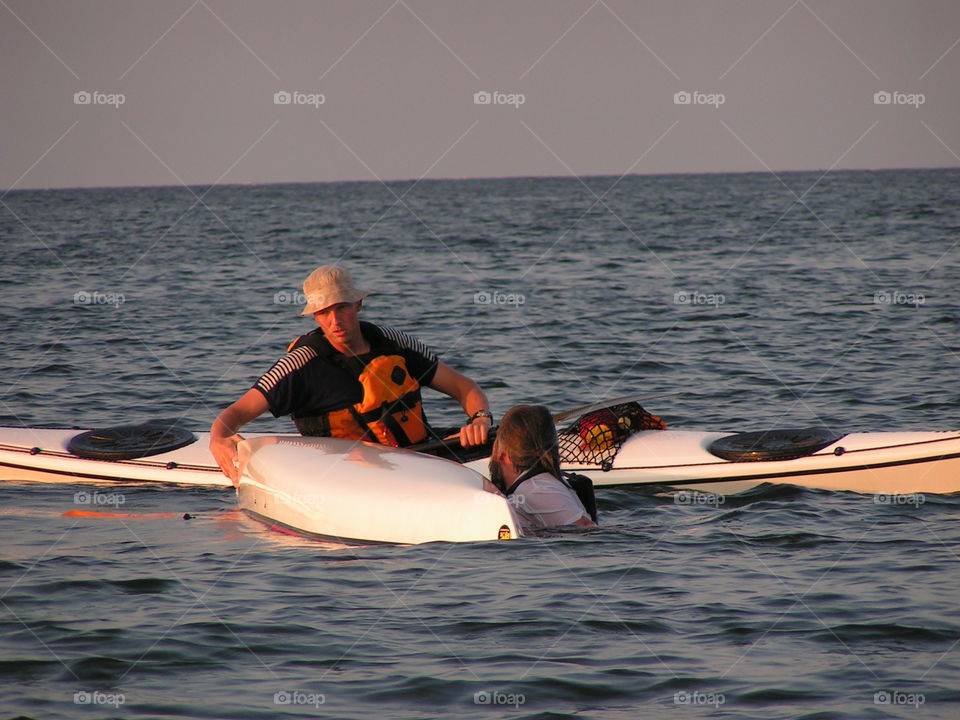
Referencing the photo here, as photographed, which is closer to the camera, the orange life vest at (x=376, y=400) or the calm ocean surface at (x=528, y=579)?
the calm ocean surface at (x=528, y=579)

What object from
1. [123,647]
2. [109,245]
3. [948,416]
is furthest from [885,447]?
[109,245]

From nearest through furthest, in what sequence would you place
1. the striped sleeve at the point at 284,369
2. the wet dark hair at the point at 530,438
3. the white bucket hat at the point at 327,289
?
1. the wet dark hair at the point at 530,438
2. the white bucket hat at the point at 327,289
3. the striped sleeve at the point at 284,369

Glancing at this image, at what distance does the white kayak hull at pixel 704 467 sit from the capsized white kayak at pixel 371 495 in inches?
29.0

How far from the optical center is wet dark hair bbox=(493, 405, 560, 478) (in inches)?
187

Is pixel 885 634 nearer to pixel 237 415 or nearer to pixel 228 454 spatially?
pixel 237 415

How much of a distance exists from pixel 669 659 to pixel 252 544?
2170 mm

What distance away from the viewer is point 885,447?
6.32 metres

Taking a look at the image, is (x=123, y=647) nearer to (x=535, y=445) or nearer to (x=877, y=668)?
(x=535, y=445)

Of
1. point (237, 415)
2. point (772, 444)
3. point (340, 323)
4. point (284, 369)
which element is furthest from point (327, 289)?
point (772, 444)

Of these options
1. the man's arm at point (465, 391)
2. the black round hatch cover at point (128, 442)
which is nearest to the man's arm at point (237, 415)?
the man's arm at point (465, 391)

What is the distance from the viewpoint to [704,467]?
249 inches

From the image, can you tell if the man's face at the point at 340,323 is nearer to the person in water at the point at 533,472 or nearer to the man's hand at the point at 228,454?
the man's hand at the point at 228,454

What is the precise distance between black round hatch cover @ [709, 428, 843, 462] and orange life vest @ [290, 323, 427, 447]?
1.79 m

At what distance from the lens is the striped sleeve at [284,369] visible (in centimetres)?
546
